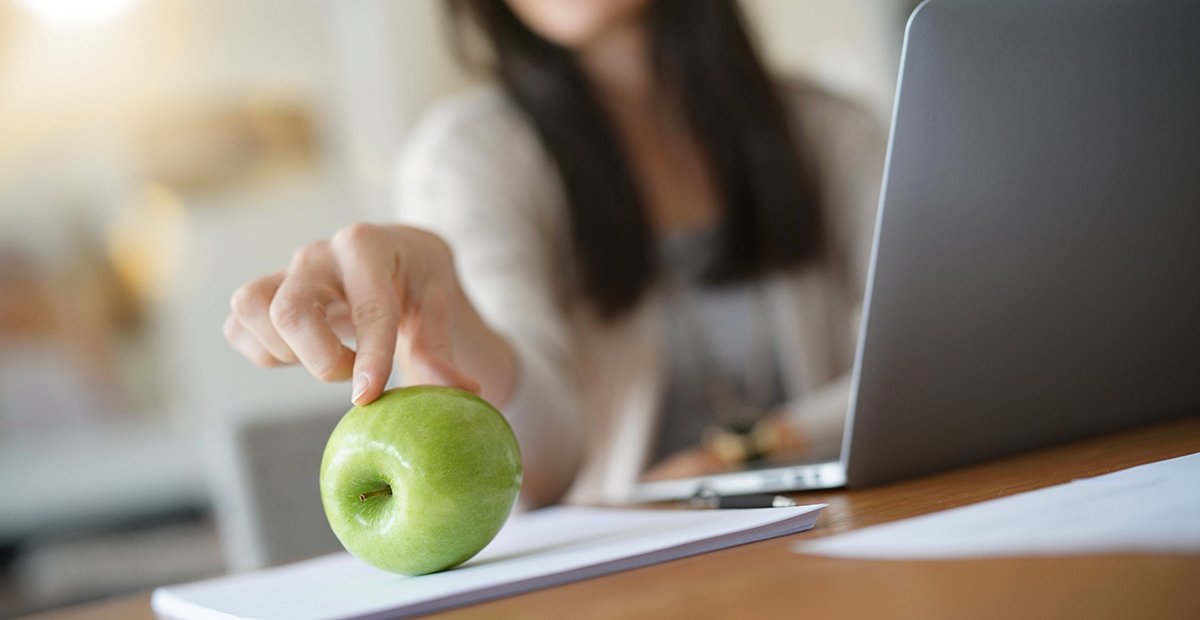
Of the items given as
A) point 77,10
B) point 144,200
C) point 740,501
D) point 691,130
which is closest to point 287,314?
point 740,501

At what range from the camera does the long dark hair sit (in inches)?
61.9

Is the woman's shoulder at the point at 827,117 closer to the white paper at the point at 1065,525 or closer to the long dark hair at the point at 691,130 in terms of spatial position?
the long dark hair at the point at 691,130

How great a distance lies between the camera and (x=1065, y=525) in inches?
17.6

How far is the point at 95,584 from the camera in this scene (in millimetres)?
4297

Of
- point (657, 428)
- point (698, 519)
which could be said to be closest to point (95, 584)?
point (657, 428)

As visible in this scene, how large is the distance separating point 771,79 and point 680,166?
0.68 feet

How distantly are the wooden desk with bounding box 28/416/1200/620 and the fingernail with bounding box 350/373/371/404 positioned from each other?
0.53 feet

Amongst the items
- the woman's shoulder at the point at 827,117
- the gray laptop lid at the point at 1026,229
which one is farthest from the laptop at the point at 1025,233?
the woman's shoulder at the point at 827,117

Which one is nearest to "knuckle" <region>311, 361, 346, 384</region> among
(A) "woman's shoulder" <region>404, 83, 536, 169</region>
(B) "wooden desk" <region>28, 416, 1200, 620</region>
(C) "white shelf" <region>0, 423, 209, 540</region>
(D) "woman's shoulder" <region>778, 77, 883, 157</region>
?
(B) "wooden desk" <region>28, 416, 1200, 620</region>

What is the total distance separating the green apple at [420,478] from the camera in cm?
57

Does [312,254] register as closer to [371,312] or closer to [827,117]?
[371,312]

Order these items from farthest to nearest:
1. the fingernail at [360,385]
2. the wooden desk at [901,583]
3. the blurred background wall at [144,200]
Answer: the blurred background wall at [144,200], the fingernail at [360,385], the wooden desk at [901,583]

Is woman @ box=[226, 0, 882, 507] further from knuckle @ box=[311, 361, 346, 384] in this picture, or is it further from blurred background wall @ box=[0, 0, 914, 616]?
blurred background wall @ box=[0, 0, 914, 616]

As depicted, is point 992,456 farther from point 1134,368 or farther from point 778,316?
point 778,316
